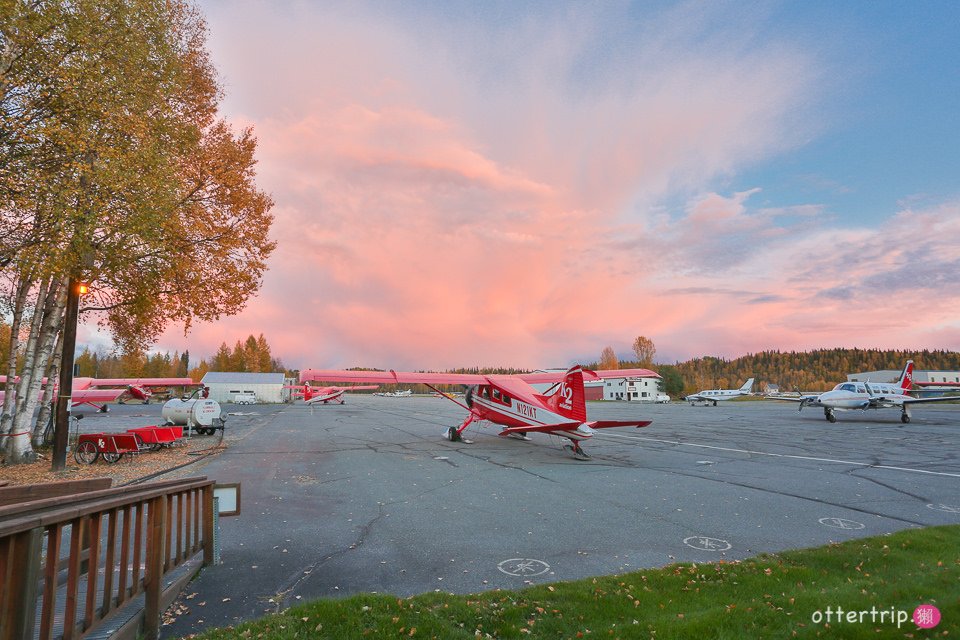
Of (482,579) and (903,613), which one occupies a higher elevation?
(903,613)

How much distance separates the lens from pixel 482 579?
221 inches

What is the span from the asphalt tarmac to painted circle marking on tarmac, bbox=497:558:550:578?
26 millimetres

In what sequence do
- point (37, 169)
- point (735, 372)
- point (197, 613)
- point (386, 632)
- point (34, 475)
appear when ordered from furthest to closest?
point (735, 372), point (34, 475), point (37, 169), point (197, 613), point (386, 632)

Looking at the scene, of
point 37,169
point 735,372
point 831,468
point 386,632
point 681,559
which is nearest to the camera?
point 386,632

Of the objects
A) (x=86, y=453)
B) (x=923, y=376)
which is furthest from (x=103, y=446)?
(x=923, y=376)

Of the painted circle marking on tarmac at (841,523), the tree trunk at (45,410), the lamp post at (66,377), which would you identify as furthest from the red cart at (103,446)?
the painted circle marking on tarmac at (841,523)

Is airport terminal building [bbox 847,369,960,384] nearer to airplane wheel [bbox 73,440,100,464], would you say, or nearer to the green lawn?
the green lawn

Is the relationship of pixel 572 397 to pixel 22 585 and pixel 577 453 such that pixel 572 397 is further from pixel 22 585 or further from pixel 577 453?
pixel 22 585

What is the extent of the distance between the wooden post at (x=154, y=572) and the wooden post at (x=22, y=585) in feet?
Result: 5.53

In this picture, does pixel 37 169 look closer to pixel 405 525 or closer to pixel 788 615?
pixel 405 525

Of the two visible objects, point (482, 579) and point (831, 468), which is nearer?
point (482, 579)

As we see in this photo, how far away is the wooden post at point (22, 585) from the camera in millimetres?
2447

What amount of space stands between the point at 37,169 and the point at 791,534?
50.9 ft

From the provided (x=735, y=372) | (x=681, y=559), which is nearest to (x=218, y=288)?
(x=681, y=559)
